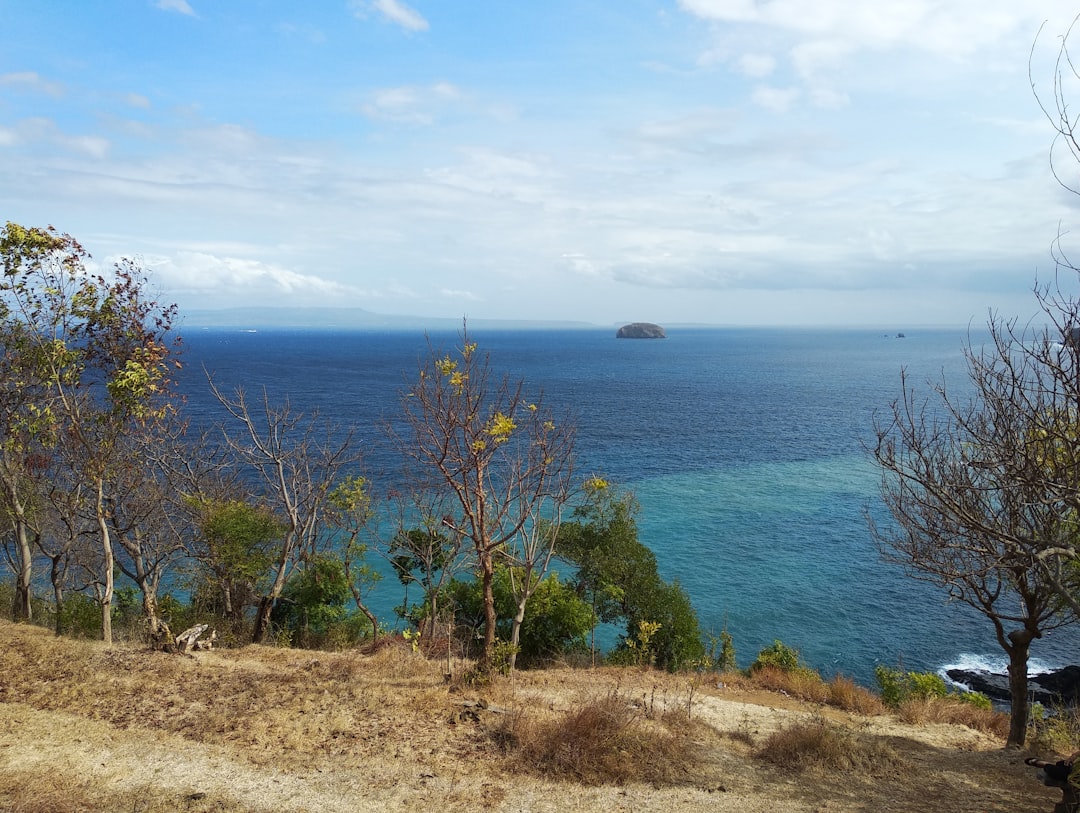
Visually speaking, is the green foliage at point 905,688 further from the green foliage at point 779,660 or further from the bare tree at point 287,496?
the bare tree at point 287,496

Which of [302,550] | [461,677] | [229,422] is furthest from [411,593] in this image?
[229,422]

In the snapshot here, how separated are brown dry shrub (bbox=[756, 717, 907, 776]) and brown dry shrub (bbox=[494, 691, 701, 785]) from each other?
1.53m

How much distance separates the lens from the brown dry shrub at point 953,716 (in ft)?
53.3

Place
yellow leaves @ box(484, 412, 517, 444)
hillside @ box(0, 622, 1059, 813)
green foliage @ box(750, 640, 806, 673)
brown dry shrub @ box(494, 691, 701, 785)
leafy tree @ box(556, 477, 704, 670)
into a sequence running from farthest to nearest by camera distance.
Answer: leafy tree @ box(556, 477, 704, 670), green foliage @ box(750, 640, 806, 673), yellow leaves @ box(484, 412, 517, 444), brown dry shrub @ box(494, 691, 701, 785), hillside @ box(0, 622, 1059, 813)

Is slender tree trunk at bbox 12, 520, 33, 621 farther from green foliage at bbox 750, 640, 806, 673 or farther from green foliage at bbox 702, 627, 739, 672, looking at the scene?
green foliage at bbox 750, 640, 806, 673

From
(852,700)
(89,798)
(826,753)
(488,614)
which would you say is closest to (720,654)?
(852,700)

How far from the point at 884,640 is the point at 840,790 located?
2394cm

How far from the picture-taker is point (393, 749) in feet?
38.5

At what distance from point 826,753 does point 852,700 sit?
6.95 meters

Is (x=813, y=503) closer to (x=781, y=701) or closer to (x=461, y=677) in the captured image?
(x=781, y=701)

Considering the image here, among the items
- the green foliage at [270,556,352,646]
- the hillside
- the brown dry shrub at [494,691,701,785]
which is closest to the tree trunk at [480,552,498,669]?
the hillside

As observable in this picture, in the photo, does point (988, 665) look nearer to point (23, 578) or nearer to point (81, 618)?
point (81, 618)

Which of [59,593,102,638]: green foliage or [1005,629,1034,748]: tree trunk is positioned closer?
[1005,629,1034,748]: tree trunk

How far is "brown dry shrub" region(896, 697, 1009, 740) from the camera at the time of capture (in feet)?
53.3
